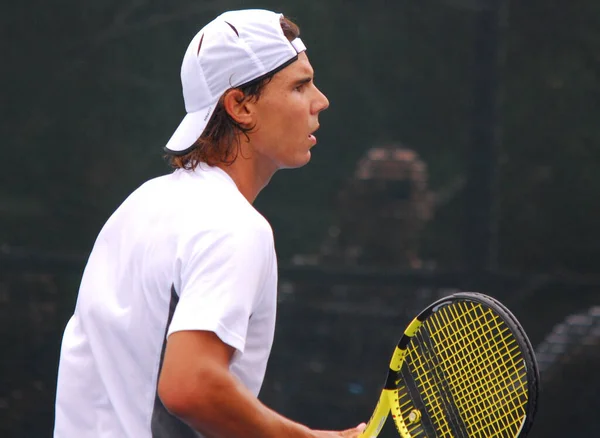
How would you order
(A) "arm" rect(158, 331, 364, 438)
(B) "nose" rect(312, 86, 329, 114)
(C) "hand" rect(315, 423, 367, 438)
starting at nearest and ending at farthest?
(A) "arm" rect(158, 331, 364, 438) → (C) "hand" rect(315, 423, 367, 438) → (B) "nose" rect(312, 86, 329, 114)

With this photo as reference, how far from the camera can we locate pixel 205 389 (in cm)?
177

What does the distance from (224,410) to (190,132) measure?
0.57m

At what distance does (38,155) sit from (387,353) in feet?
4.86

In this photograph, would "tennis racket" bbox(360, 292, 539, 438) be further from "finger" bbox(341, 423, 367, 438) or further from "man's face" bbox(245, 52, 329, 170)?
"man's face" bbox(245, 52, 329, 170)

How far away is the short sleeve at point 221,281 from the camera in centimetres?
179

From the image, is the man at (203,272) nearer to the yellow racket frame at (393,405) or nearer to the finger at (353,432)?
the finger at (353,432)

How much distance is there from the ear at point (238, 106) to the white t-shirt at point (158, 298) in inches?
4.6

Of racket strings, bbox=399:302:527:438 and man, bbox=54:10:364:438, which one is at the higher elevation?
man, bbox=54:10:364:438

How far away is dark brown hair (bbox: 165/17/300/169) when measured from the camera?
6.91ft

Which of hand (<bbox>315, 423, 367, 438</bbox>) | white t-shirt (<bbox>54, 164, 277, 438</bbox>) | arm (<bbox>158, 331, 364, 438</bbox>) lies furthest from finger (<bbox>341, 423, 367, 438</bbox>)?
arm (<bbox>158, 331, 364, 438</bbox>)

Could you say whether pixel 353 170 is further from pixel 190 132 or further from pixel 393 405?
pixel 190 132

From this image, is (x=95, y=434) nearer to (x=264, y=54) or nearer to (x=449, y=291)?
(x=264, y=54)

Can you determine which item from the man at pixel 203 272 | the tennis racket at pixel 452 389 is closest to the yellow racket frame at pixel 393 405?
the tennis racket at pixel 452 389

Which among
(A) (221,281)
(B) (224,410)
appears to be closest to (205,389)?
(B) (224,410)
